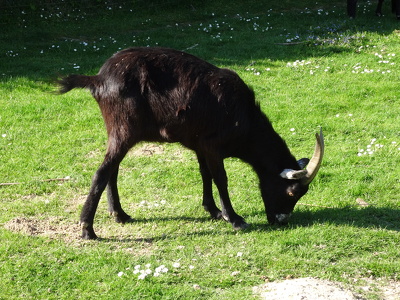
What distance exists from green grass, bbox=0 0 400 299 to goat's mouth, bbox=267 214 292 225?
0.13 meters

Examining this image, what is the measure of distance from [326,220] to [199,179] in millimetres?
1902

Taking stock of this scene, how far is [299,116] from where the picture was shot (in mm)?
9773

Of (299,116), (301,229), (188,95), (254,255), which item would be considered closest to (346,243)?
(301,229)

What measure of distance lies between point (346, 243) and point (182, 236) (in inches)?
66.2

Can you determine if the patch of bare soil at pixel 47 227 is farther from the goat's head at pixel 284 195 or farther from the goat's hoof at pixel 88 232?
the goat's head at pixel 284 195

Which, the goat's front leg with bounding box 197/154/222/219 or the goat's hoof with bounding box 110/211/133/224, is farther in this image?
the goat's front leg with bounding box 197/154/222/219

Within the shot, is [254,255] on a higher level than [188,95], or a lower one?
lower

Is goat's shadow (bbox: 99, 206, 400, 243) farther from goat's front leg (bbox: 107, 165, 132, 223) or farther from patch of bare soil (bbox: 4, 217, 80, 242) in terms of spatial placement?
patch of bare soil (bbox: 4, 217, 80, 242)

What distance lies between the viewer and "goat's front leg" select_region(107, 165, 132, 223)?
21.9 ft

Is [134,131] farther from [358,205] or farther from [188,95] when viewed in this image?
[358,205]

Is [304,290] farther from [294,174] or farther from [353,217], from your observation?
[353,217]

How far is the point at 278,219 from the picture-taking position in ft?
21.7

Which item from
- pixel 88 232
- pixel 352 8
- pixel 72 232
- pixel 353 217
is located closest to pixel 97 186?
pixel 88 232

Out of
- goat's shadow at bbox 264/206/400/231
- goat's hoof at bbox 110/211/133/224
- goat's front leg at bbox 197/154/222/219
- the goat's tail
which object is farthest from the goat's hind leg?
goat's shadow at bbox 264/206/400/231
